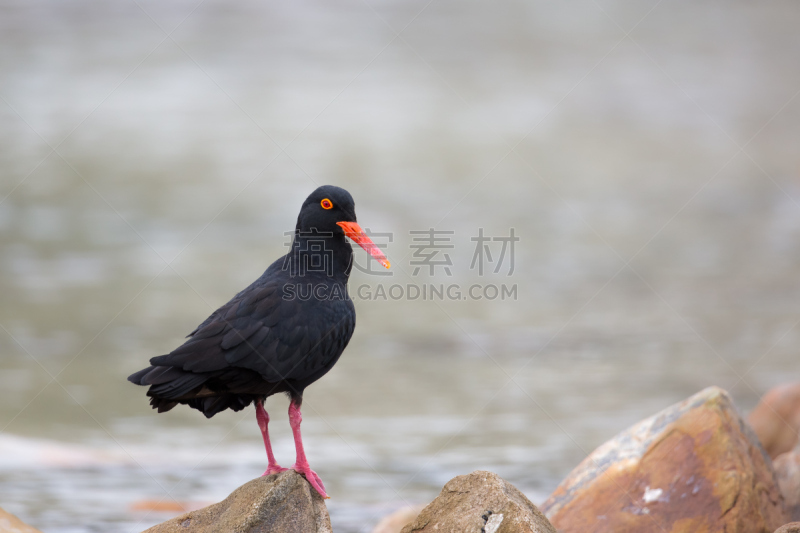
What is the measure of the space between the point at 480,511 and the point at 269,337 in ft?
5.39

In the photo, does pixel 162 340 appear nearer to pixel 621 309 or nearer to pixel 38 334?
pixel 38 334

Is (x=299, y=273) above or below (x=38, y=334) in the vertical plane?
below

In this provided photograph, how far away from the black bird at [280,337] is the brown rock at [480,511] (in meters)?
0.76

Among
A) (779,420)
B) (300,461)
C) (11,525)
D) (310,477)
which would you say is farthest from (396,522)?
(779,420)

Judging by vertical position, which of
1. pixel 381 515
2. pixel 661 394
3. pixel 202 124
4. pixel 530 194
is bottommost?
pixel 381 515

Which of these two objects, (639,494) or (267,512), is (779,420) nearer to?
(639,494)

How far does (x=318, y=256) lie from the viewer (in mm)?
5473

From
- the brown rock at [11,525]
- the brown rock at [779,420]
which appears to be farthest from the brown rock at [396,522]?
the brown rock at [779,420]

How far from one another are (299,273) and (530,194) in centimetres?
1651

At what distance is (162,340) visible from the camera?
13.2 meters

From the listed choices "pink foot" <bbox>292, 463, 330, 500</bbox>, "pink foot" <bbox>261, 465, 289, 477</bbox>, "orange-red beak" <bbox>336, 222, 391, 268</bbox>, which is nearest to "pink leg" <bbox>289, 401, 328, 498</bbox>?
"pink foot" <bbox>292, 463, 330, 500</bbox>

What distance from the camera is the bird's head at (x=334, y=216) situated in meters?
5.46

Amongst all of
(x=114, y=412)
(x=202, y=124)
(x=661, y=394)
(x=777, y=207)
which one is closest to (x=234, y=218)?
(x=202, y=124)

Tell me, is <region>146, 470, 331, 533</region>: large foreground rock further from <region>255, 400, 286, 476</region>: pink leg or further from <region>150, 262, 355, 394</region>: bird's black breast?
<region>150, 262, 355, 394</region>: bird's black breast
